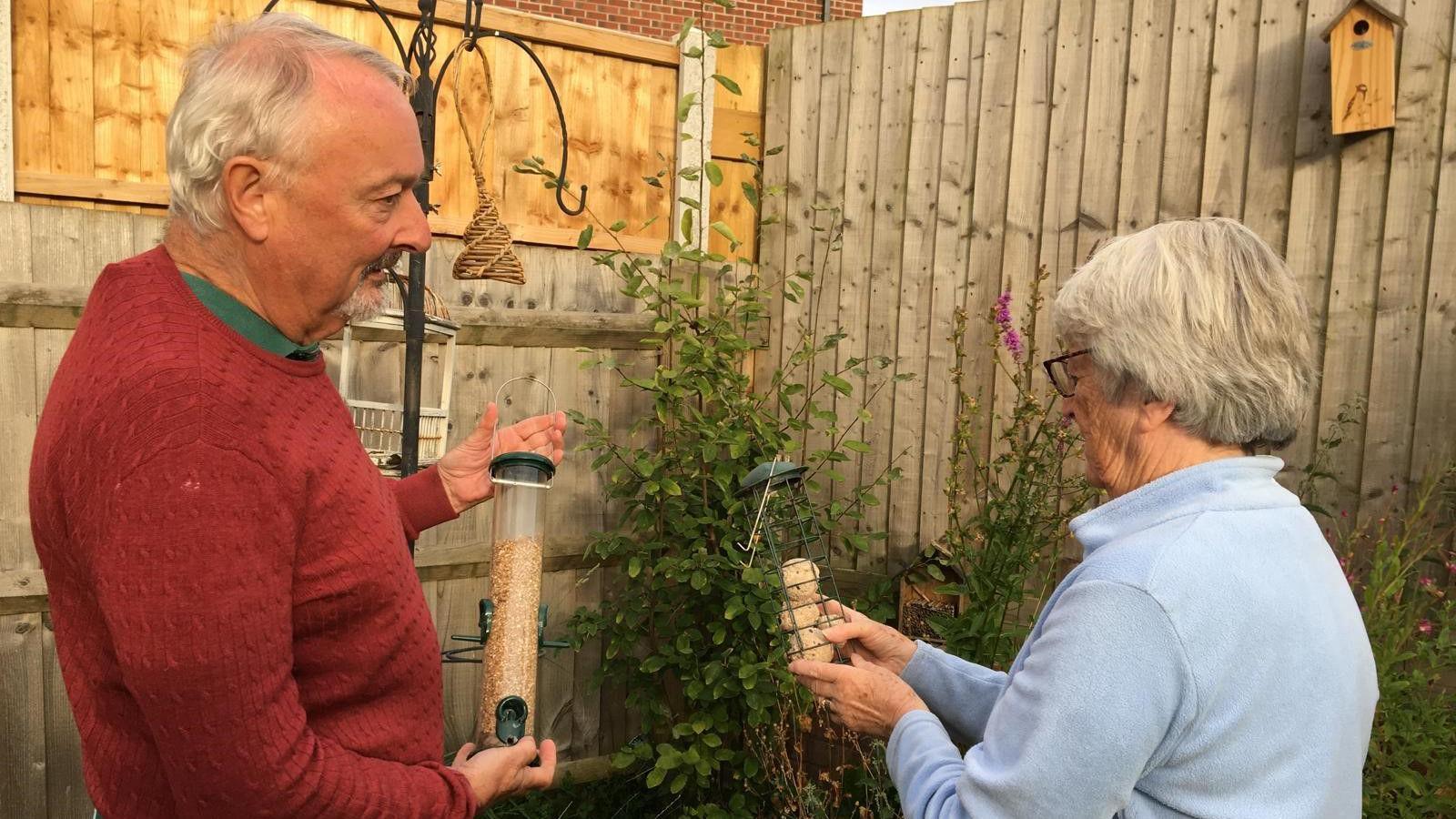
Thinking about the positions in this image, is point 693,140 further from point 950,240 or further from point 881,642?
point 881,642

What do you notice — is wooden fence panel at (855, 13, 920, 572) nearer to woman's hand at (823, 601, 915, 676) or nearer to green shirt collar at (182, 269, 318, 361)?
woman's hand at (823, 601, 915, 676)

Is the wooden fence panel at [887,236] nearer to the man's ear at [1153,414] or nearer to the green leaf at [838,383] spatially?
the green leaf at [838,383]

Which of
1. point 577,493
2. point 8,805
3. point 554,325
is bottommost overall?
point 8,805

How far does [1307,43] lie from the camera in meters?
3.15

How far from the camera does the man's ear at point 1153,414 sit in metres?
1.39

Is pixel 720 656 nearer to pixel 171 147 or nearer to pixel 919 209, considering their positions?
pixel 919 209

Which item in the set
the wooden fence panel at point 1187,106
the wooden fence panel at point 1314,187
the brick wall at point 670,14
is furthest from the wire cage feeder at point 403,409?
the brick wall at point 670,14

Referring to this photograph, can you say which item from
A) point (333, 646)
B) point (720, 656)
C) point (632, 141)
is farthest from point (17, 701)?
point (632, 141)

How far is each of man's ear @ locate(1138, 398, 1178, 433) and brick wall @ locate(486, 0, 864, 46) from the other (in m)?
8.48

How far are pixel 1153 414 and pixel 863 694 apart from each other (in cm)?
59

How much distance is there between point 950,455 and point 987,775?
2.57 metres

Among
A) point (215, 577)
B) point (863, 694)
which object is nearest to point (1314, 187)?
point (863, 694)

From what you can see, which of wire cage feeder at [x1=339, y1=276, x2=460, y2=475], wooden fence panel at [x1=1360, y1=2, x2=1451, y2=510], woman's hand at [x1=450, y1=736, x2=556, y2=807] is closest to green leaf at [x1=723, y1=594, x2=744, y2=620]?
wire cage feeder at [x1=339, y1=276, x2=460, y2=475]

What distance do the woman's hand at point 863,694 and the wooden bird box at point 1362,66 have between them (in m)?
2.31
